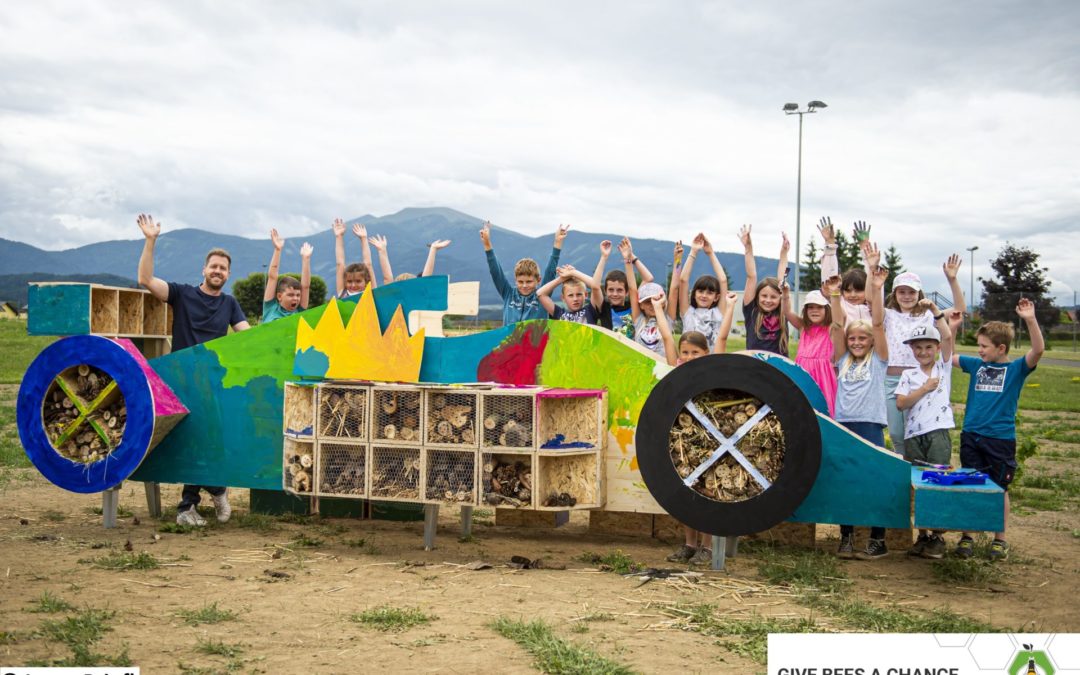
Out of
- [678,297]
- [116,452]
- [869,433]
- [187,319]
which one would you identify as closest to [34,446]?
[116,452]

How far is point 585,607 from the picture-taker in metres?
5.13

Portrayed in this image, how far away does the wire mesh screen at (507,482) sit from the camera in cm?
601

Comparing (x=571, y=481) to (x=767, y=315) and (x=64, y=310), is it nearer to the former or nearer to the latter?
(x=767, y=315)

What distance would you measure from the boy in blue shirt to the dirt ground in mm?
588

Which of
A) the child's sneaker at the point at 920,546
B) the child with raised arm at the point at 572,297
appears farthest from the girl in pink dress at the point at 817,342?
the child with raised arm at the point at 572,297

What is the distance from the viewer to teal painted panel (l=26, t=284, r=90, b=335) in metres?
6.96

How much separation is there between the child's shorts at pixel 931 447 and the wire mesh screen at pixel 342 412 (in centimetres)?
380

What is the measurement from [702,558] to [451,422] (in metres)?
→ 1.85

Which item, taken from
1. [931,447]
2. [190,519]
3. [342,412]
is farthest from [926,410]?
[190,519]

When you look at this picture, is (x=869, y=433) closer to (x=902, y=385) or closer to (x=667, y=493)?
(x=902, y=385)

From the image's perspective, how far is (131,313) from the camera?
752 centimetres

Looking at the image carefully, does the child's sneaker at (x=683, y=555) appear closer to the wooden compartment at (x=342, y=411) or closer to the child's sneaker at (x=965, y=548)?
the child's sneaker at (x=965, y=548)

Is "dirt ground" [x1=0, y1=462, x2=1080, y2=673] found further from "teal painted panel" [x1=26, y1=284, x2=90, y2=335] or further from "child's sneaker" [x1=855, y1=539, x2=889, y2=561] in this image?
"teal painted panel" [x1=26, y1=284, x2=90, y2=335]

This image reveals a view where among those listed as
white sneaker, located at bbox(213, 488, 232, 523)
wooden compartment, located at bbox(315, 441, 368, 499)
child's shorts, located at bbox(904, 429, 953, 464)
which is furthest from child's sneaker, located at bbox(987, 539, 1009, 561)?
white sneaker, located at bbox(213, 488, 232, 523)
